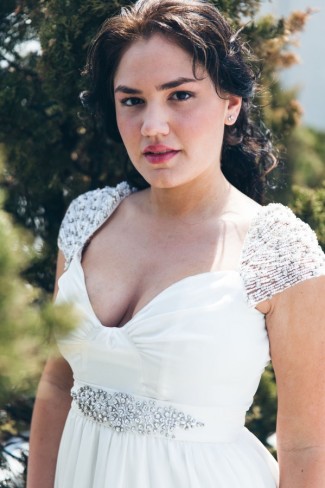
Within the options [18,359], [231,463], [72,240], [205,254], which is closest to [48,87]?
[72,240]

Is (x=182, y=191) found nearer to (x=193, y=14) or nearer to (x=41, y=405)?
(x=193, y=14)

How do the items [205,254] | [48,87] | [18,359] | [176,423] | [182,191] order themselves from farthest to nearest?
[48,87], [182,191], [205,254], [176,423], [18,359]

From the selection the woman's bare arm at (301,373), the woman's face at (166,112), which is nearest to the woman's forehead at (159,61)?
the woman's face at (166,112)

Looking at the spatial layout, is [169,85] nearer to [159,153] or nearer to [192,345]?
[159,153]

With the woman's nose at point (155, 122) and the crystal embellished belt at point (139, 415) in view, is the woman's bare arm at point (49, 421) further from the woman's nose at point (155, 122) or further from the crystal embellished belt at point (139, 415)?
the woman's nose at point (155, 122)

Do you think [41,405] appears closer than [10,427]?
Yes

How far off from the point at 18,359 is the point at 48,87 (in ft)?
5.21

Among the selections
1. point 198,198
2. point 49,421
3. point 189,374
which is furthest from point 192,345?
point 49,421

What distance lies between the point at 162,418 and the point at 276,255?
379 millimetres

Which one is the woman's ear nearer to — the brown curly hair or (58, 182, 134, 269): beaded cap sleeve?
the brown curly hair

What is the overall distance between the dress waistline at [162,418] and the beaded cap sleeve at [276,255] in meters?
0.23

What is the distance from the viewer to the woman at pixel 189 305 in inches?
63.7

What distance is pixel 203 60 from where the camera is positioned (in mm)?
1729

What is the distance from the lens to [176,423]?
5.33ft
